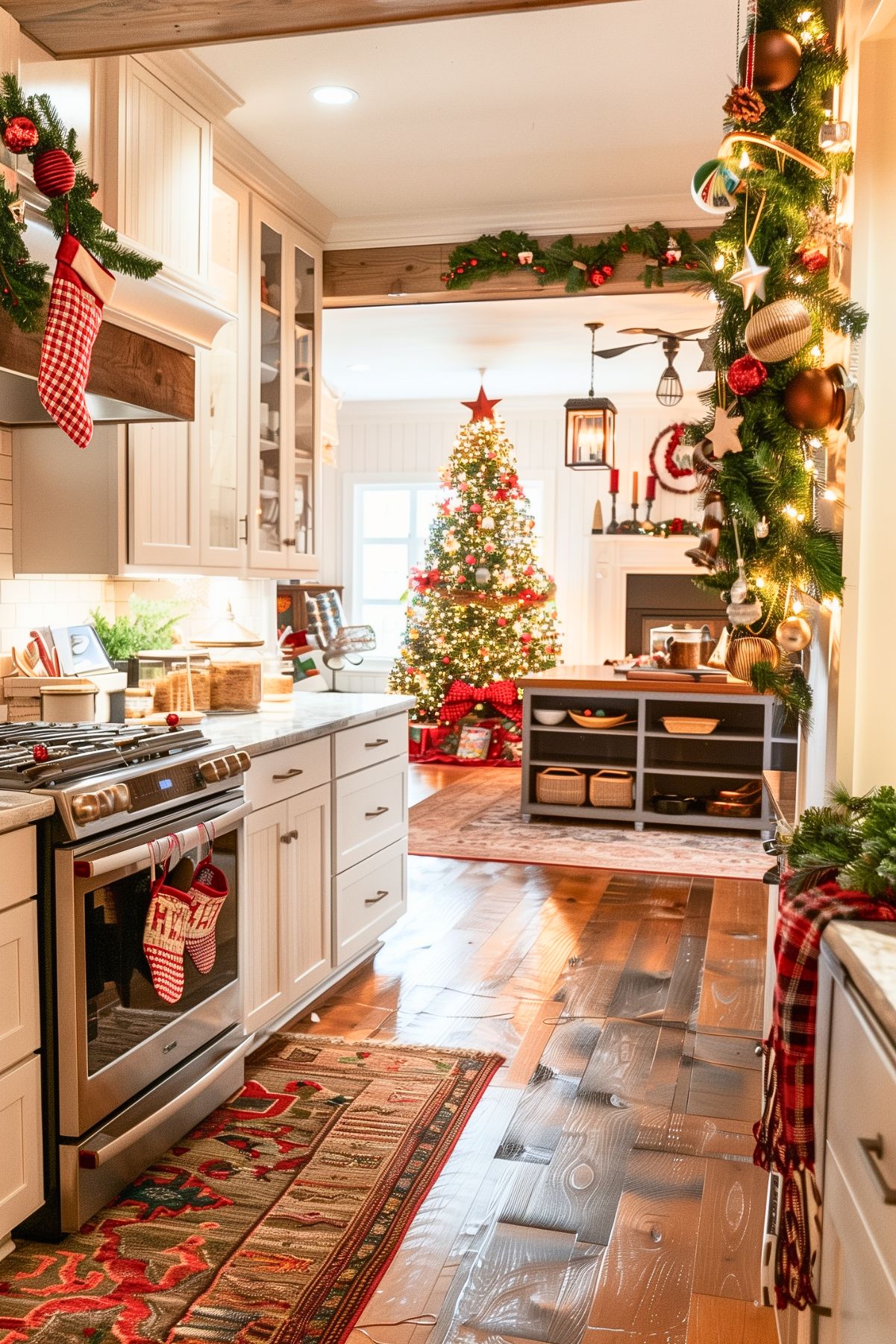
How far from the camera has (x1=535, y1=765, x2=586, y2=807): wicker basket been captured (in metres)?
6.29

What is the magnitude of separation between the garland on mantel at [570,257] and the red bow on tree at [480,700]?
4.09 m

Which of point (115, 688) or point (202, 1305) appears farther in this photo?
point (115, 688)

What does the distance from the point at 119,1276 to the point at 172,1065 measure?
0.48 meters

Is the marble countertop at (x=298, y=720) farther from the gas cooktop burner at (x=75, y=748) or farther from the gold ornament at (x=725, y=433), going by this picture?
the gold ornament at (x=725, y=433)

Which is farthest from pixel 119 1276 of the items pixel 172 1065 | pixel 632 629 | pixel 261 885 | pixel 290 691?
pixel 632 629

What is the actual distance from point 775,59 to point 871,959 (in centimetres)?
144

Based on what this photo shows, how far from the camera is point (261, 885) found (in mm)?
2975

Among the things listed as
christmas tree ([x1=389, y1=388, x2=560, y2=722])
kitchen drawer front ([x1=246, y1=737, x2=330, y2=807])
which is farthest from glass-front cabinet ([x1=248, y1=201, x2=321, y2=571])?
christmas tree ([x1=389, y1=388, x2=560, y2=722])

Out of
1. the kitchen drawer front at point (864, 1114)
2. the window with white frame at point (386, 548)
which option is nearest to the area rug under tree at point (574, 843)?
the window with white frame at point (386, 548)

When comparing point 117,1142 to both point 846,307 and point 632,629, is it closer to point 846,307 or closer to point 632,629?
point 846,307

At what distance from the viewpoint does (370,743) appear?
3697mm

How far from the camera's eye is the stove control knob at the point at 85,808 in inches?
83.1

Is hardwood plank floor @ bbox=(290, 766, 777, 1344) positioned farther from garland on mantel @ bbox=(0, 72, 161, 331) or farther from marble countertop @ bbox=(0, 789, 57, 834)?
garland on mantel @ bbox=(0, 72, 161, 331)

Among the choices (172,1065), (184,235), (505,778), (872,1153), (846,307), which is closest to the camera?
(872,1153)
